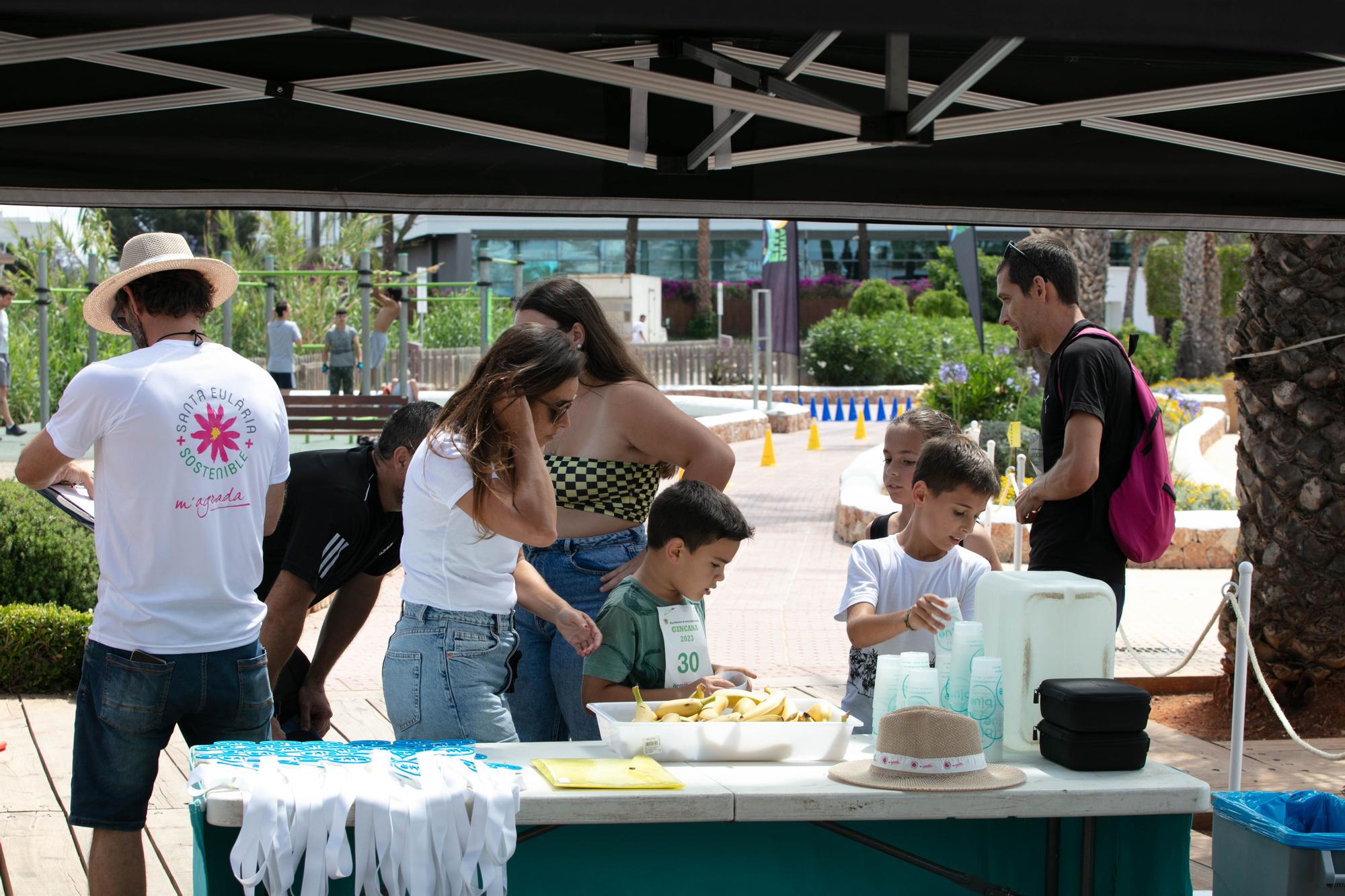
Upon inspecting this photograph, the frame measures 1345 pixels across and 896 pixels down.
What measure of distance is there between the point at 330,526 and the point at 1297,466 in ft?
14.9

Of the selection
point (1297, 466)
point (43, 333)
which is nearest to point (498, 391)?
point (1297, 466)

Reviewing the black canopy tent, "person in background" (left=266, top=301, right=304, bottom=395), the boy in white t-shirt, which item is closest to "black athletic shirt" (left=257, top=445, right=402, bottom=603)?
the black canopy tent

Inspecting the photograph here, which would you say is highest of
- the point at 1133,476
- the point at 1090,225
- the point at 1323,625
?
the point at 1090,225

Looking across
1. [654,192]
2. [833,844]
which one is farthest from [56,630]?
[833,844]

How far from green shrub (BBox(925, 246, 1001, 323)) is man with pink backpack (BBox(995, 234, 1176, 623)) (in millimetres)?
39519

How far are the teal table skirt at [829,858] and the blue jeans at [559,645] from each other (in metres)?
0.84

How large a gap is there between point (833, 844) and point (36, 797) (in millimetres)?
3393

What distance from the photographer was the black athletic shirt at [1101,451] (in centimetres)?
394

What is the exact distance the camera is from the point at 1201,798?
109 inches

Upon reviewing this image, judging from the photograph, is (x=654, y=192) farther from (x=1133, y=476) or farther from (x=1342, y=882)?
(x=1342, y=882)

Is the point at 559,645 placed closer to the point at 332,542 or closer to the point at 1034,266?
the point at 332,542

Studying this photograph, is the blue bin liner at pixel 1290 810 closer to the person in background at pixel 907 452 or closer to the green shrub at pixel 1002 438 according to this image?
the person in background at pixel 907 452

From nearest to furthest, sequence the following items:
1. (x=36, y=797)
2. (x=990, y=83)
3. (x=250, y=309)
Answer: (x=990, y=83), (x=36, y=797), (x=250, y=309)

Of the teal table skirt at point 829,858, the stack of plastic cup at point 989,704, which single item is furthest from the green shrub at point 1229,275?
the teal table skirt at point 829,858
